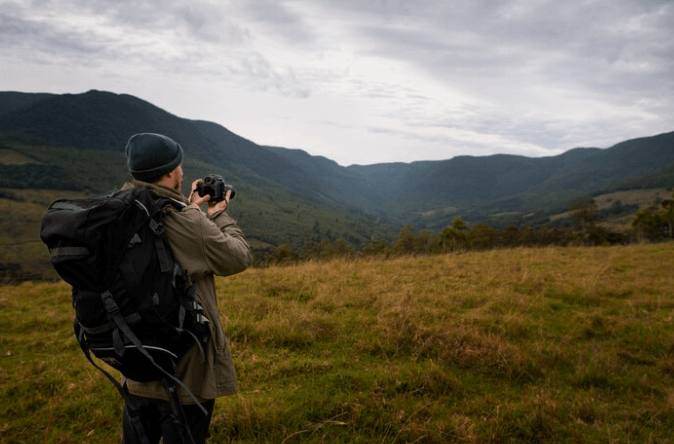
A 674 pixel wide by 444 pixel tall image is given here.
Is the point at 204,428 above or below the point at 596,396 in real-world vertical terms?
above

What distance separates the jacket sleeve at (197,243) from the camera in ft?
7.13

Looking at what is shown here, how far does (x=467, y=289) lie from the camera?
7680 mm

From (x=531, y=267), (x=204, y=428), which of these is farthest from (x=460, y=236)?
(x=204, y=428)

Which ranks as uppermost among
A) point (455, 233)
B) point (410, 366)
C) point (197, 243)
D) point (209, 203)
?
point (209, 203)

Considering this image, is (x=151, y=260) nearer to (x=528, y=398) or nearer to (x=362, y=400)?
(x=362, y=400)

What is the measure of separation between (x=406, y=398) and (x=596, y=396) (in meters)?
2.08

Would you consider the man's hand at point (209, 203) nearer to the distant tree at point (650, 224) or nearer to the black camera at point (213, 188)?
the black camera at point (213, 188)

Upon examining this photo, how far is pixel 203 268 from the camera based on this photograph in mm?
2217

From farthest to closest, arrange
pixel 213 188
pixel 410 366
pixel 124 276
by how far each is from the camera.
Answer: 1. pixel 410 366
2. pixel 213 188
3. pixel 124 276

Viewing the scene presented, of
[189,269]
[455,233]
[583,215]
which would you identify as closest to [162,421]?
[189,269]

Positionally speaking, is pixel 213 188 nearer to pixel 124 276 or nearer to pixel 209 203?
pixel 209 203

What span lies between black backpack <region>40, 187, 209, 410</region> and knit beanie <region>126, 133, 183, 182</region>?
8.1 inches

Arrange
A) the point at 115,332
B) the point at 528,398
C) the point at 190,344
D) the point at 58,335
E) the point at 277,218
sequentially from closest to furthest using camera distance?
the point at 115,332, the point at 190,344, the point at 528,398, the point at 58,335, the point at 277,218

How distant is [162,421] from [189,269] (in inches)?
40.1
